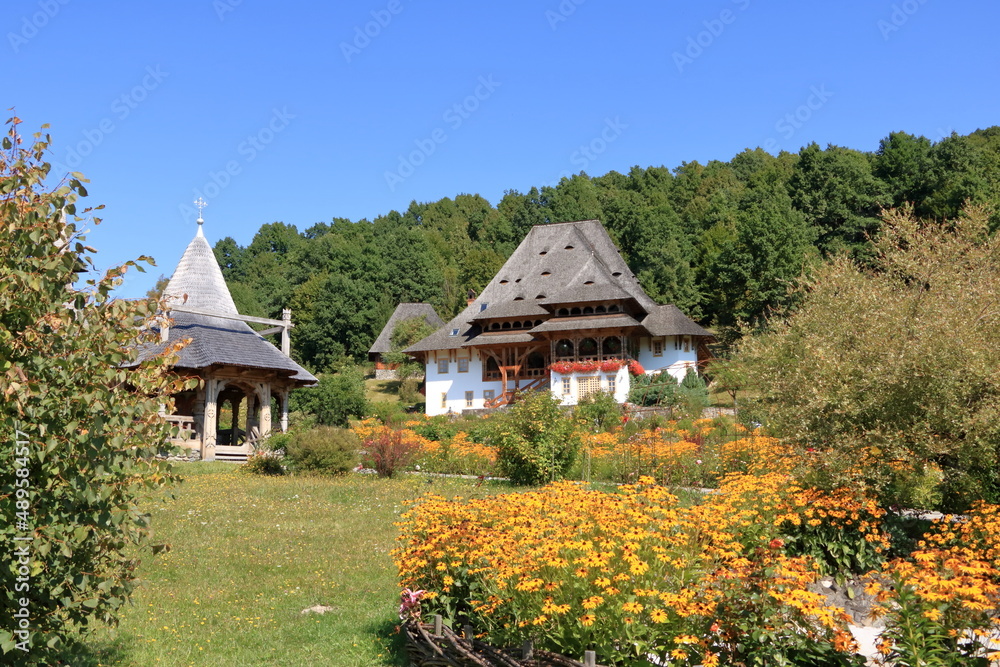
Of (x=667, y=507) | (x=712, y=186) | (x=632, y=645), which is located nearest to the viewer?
(x=632, y=645)

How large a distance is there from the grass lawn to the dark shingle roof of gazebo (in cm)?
757

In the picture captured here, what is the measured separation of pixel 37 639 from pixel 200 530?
8149mm

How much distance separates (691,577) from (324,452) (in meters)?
14.2

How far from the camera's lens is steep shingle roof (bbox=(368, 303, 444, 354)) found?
59.0m

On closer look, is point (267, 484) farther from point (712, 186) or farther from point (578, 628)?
point (712, 186)

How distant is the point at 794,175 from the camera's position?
57.2 meters

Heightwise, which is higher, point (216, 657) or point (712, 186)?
point (712, 186)

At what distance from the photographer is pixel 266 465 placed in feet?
66.0

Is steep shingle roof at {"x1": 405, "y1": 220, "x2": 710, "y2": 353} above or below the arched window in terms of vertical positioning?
above

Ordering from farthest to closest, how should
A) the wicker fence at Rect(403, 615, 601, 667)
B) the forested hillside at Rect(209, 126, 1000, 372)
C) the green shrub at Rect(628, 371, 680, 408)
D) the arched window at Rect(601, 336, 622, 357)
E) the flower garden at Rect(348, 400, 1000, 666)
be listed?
1. the forested hillside at Rect(209, 126, 1000, 372)
2. the arched window at Rect(601, 336, 622, 357)
3. the green shrub at Rect(628, 371, 680, 408)
4. the wicker fence at Rect(403, 615, 601, 667)
5. the flower garden at Rect(348, 400, 1000, 666)

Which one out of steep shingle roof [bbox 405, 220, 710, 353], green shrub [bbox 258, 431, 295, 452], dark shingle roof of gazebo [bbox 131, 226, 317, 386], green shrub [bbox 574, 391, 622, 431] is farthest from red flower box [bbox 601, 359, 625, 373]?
green shrub [bbox 258, 431, 295, 452]

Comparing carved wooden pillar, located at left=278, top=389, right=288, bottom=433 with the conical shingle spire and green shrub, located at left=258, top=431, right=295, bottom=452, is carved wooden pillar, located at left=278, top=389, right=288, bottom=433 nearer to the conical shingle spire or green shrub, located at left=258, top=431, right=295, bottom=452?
the conical shingle spire

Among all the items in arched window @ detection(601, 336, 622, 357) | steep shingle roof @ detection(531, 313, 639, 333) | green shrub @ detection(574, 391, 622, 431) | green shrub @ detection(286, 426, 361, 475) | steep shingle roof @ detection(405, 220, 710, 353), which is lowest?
green shrub @ detection(286, 426, 361, 475)

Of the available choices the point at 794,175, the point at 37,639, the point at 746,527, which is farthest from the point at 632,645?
the point at 794,175
